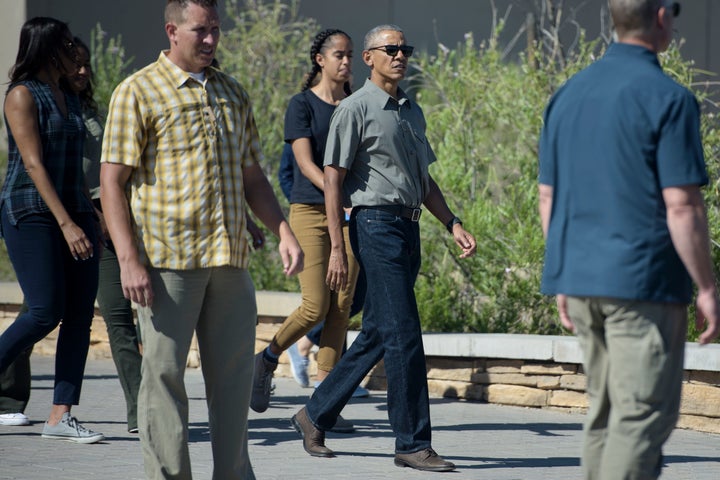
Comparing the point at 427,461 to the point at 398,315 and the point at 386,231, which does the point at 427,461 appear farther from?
the point at 386,231

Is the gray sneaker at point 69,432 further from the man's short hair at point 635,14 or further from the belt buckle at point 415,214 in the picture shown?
the man's short hair at point 635,14

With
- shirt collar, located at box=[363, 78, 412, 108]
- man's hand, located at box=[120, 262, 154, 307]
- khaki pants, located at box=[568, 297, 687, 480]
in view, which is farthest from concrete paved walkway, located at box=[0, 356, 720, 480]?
khaki pants, located at box=[568, 297, 687, 480]

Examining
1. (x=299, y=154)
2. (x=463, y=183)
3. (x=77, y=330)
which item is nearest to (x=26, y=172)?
(x=77, y=330)

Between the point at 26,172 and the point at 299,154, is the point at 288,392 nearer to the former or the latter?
the point at 299,154

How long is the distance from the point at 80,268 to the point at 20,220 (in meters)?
0.36

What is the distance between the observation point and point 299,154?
6992 millimetres

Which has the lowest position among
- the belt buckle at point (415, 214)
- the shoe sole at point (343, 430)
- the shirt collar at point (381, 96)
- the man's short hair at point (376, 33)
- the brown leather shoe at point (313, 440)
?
the shoe sole at point (343, 430)

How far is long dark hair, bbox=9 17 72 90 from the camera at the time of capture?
20.0 ft

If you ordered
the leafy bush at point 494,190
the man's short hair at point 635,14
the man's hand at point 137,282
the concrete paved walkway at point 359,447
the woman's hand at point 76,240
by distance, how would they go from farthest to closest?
the leafy bush at point 494,190 < the woman's hand at point 76,240 < the concrete paved walkway at point 359,447 < the man's hand at point 137,282 < the man's short hair at point 635,14

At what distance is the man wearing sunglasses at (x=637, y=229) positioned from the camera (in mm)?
3633

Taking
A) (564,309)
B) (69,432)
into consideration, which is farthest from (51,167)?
(564,309)

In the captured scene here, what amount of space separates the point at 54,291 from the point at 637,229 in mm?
3245

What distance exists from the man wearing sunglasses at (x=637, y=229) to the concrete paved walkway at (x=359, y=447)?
6.40ft

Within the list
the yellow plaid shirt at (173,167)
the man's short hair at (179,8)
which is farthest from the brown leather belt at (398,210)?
the man's short hair at (179,8)
